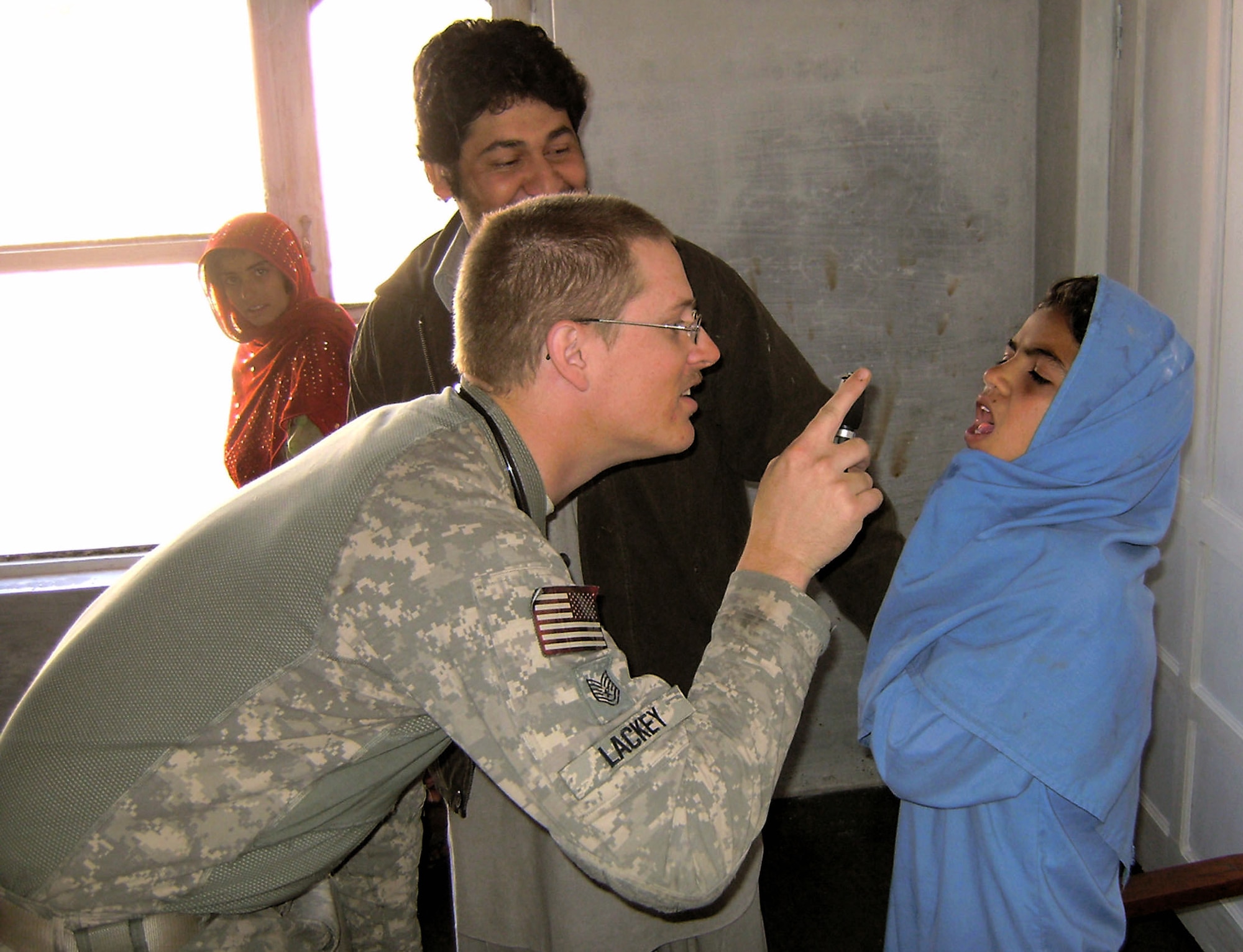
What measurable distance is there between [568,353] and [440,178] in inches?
36.2

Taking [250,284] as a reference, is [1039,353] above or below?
below

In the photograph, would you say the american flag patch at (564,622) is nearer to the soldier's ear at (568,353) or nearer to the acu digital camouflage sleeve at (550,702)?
the acu digital camouflage sleeve at (550,702)

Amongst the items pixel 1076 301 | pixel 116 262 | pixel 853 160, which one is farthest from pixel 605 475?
pixel 116 262

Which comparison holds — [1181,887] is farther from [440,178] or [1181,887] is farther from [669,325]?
[440,178]

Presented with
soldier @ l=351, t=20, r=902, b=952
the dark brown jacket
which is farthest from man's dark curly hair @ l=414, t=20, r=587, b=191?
the dark brown jacket

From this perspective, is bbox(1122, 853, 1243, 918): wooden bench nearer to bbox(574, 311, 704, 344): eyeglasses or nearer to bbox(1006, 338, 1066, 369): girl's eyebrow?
bbox(1006, 338, 1066, 369): girl's eyebrow

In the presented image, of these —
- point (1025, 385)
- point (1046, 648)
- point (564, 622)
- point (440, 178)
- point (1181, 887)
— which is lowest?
point (1181, 887)

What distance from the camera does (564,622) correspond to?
0.93 metres

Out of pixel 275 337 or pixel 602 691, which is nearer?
pixel 602 691

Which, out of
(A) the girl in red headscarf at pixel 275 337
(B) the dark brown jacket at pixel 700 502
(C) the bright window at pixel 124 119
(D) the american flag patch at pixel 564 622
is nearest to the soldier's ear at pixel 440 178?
(B) the dark brown jacket at pixel 700 502

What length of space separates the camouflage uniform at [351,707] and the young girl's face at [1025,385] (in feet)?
1.99

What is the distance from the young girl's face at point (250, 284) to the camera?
2846 millimetres

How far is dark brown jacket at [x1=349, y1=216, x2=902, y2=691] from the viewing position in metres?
1.71

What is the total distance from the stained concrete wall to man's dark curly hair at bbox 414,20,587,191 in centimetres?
77
